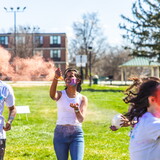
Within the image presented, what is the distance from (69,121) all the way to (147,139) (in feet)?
7.14

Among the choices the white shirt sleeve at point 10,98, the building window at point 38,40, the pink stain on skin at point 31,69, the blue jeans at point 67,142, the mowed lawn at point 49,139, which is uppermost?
the building window at point 38,40

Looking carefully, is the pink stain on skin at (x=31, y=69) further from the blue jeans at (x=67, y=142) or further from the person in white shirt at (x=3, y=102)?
the blue jeans at (x=67, y=142)

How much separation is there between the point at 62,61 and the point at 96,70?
1166cm

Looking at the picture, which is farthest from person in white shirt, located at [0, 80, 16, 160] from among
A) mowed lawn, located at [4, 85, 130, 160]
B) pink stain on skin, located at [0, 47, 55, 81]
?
mowed lawn, located at [4, 85, 130, 160]

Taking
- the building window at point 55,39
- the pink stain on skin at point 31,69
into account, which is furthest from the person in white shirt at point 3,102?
the building window at point 55,39

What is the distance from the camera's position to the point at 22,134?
11664mm

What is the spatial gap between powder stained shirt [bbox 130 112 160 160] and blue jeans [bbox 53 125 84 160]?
6.55ft

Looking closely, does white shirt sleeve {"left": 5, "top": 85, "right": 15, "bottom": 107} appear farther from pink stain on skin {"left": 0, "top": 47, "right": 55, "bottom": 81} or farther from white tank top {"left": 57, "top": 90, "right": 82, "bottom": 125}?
pink stain on skin {"left": 0, "top": 47, "right": 55, "bottom": 81}

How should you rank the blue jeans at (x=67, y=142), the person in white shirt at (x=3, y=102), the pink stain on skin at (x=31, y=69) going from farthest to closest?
the pink stain on skin at (x=31, y=69) → the blue jeans at (x=67, y=142) → the person in white shirt at (x=3, y=102)

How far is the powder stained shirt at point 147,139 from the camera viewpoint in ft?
11.4

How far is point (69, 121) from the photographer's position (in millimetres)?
5570

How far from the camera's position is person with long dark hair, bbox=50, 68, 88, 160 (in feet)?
18.1

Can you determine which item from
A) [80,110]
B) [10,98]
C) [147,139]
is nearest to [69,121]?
[80,110]

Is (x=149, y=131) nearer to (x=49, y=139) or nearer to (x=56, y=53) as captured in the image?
(x=49, y=139)
